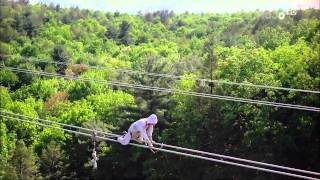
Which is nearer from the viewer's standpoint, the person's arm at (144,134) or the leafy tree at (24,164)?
the person's arm at (144,134)

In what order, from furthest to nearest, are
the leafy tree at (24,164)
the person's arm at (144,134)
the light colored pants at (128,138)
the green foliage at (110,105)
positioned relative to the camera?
the green foliage at (110,105), the leafy tree at (24,164), the light colored pants at (128,138), the person's arm at (144,134)

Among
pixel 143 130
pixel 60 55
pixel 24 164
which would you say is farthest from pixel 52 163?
pixel 60 55

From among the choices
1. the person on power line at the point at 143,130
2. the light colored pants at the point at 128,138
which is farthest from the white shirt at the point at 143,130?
the light colored pants at the point at 128,138

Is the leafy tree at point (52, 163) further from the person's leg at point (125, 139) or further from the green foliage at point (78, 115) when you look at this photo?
the person's leg at point (125, 139)

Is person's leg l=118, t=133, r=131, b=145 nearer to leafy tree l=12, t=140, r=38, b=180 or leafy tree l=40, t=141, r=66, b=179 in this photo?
leafy tree l=12, t=140, r=38, b=180

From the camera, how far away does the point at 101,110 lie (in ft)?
164

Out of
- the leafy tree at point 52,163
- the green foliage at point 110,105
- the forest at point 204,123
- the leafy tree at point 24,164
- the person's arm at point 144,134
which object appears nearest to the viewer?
the person's arm at point 144,134

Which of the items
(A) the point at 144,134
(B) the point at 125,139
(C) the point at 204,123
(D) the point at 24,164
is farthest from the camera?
(D) the point at 24,164

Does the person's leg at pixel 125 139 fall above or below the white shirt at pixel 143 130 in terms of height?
below

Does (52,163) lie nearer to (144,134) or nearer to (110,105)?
(110,105)

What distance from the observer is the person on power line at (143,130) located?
10.7 m

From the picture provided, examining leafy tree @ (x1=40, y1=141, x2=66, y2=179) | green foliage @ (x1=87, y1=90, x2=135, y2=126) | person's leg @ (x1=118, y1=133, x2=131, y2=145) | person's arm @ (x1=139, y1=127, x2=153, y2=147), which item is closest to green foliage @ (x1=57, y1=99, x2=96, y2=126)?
green foliage @ (x1=87, y1=90, x2=135, y2=126)

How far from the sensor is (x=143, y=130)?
10703 millimetres

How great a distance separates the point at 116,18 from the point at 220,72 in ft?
276
